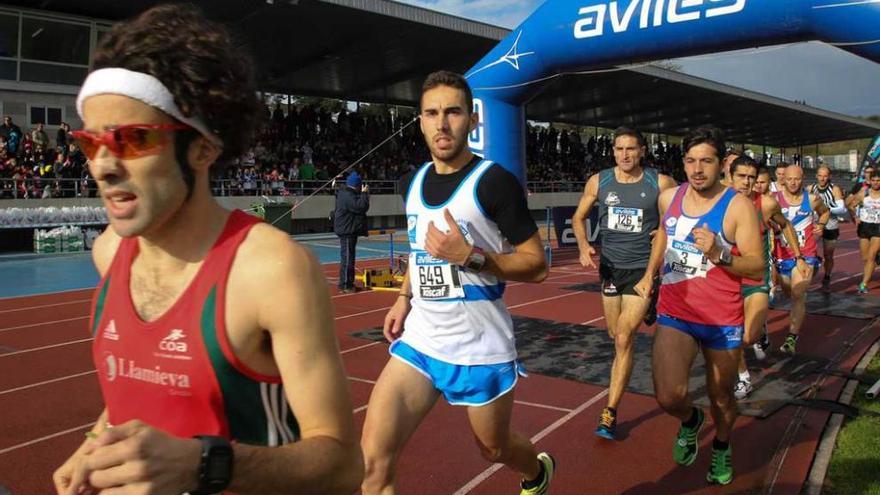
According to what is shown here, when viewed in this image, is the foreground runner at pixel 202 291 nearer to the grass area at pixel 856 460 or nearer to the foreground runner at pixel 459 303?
the foreground runner at pixel 459 303

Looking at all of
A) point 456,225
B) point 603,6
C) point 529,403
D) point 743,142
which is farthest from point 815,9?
point 743,142

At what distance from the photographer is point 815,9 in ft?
22.1

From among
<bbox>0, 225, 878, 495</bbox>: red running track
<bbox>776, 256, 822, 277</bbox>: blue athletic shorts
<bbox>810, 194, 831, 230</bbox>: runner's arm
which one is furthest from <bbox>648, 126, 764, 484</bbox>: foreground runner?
<bbox>810, 194, 831, 230</bbox>: runner's arm

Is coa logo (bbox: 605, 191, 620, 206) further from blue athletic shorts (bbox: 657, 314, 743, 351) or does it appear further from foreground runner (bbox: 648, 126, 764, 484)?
blue athletic shorts (bbox: 657, 314, 743, 351)

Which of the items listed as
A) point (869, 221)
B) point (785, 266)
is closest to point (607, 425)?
point (785, 266)

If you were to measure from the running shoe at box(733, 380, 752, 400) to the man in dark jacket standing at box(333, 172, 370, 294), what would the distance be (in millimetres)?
6837

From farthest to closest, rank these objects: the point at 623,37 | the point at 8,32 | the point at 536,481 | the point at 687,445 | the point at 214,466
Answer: the point at 8,32
the point at 623,37
the point at 687,445
the point at 536,481
the point at 214,466

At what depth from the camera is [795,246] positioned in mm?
6852

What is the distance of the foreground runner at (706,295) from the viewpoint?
150 inches

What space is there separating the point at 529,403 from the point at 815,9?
4.94 meters

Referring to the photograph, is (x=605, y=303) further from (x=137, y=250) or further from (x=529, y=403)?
(x=137, y=250)

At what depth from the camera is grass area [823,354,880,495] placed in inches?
147

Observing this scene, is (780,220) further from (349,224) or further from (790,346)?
(349,224)

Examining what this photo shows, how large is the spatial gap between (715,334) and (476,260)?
1779 millimetres
